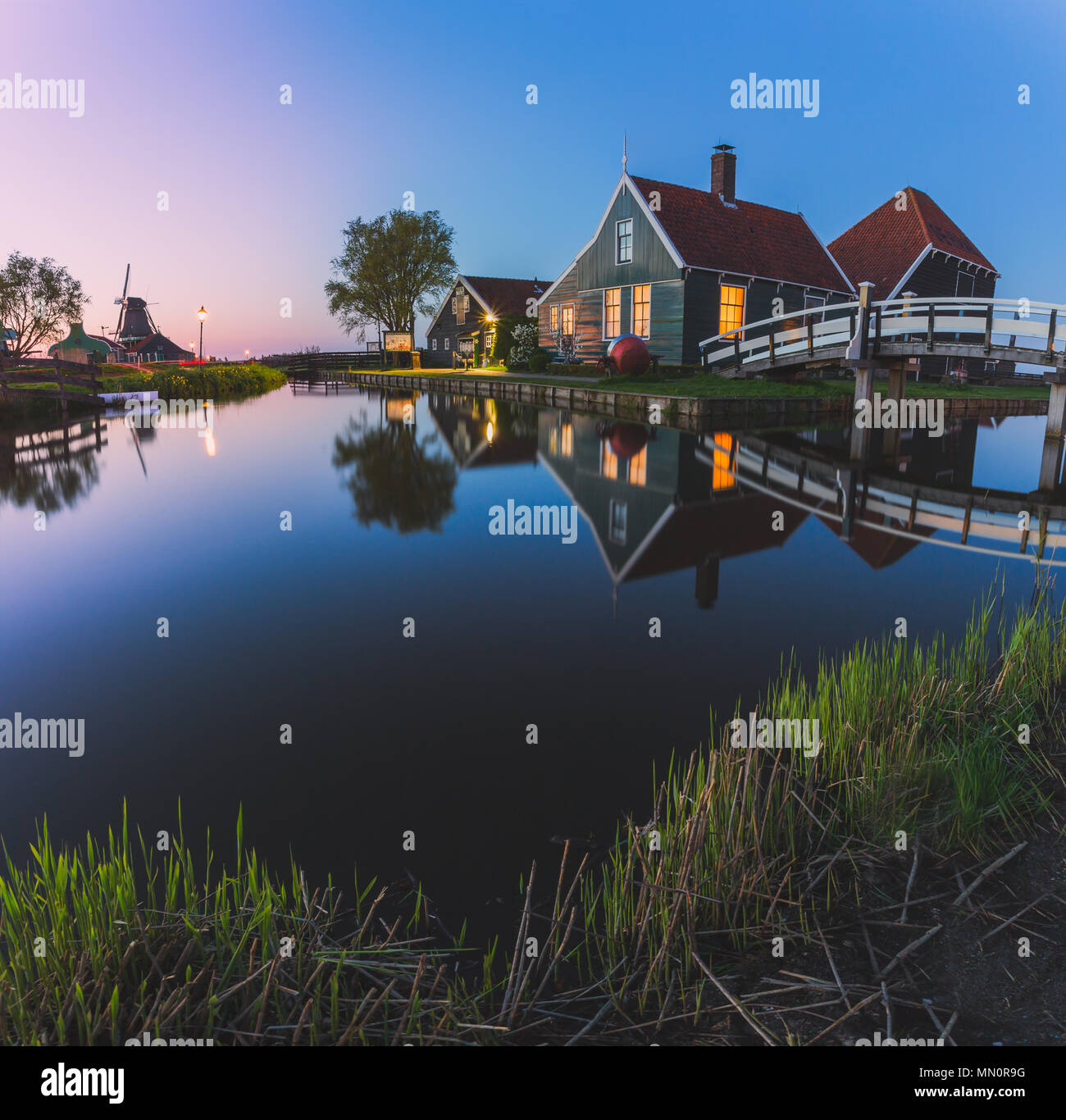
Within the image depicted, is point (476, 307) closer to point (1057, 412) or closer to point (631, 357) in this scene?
point (631, 357)

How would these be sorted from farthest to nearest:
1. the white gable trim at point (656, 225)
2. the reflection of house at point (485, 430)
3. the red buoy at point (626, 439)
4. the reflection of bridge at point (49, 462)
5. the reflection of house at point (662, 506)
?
1. the white gable trim at point (656, 225)
2. the red buoy at point (626, 439)
3. the reflection of house at point (485, 430)
4. the reflection of bridge at point (49, 462)
5. the reflection of house at point (662, 506)

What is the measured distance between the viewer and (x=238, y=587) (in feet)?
25.7

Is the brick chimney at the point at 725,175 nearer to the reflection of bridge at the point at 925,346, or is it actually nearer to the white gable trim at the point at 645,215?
the white gable trim at the point at 645,215

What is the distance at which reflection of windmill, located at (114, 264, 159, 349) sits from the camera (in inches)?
3561

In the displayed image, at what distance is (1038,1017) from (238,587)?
7.13 m

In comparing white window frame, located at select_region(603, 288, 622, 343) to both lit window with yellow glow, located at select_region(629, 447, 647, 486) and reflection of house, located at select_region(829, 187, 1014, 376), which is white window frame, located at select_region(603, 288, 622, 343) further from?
lit window with yellow glow, located at select_region(629, 447, 647, 486)

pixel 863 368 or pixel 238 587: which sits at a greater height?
pixel 863 368

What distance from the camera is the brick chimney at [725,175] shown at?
33.4m

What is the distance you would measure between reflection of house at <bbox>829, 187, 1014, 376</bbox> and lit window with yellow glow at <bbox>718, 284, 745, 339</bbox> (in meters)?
9.05

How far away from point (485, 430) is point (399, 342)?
42.1m

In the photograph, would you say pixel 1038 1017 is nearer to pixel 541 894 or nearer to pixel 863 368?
pixel 541 894

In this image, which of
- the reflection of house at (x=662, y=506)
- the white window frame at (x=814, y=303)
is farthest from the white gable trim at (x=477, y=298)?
the reflection of house at (x=662, y=506)

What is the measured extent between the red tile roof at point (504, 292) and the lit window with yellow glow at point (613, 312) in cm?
2112

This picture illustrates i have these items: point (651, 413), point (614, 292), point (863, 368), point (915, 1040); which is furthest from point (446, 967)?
point (614, 292)
